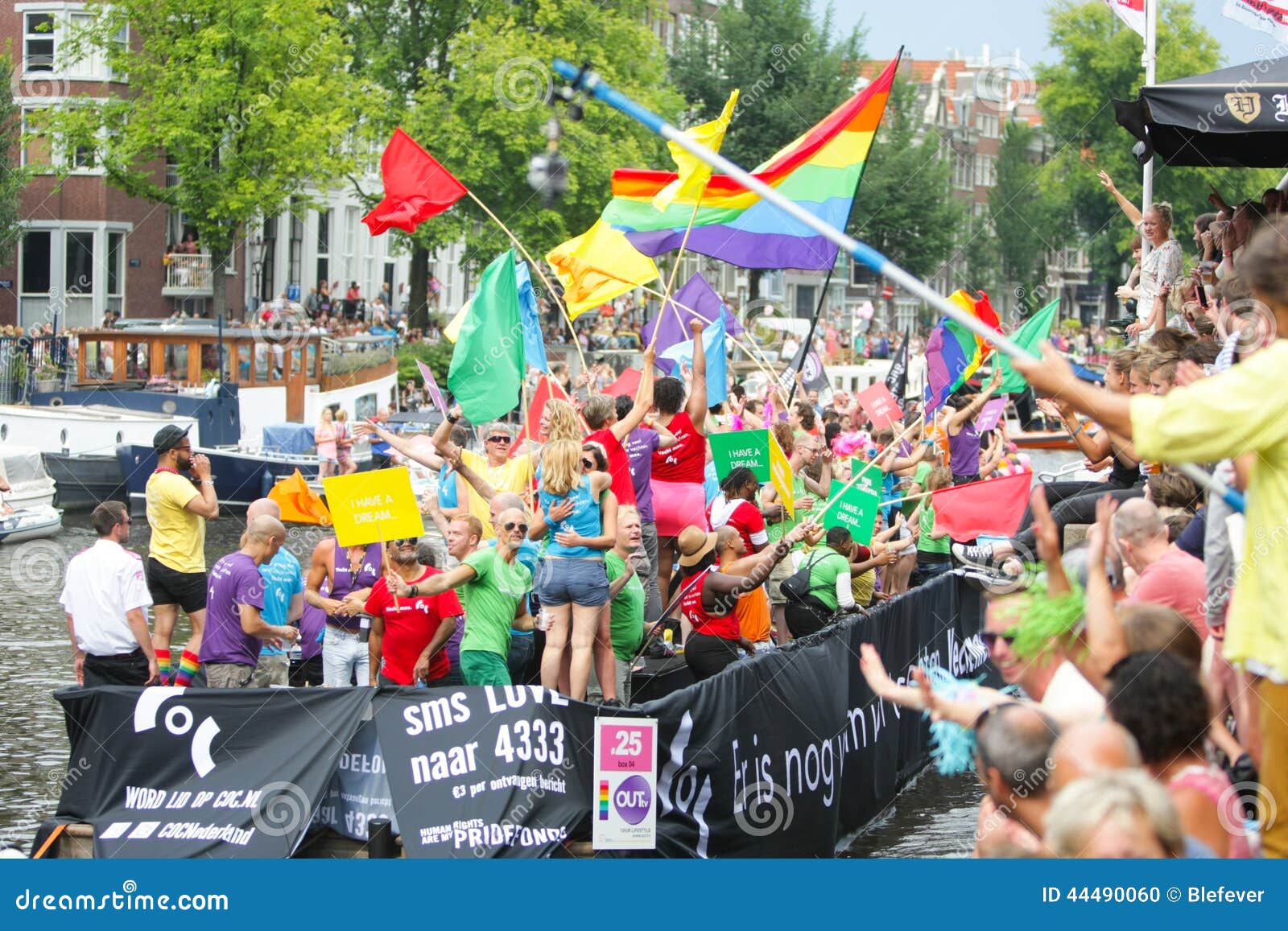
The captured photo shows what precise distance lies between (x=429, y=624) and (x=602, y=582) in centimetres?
102

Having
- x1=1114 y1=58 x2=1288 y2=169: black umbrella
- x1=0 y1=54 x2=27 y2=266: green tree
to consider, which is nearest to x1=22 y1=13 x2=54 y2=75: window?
x1=0 y1=54 x2=27 y2=266: green tree

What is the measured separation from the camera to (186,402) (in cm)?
3022

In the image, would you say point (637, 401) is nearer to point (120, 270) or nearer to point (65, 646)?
point (65, 646)

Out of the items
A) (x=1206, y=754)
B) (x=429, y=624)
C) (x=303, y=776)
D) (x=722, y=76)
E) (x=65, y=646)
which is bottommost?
(x=65, y=646)

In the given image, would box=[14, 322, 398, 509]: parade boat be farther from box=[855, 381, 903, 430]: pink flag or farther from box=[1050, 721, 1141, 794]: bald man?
box=[1050, 721, 1141, 794]: bald man

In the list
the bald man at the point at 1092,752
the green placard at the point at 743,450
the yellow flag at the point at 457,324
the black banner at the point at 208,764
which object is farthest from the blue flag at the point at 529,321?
the bald man at the point at 1092,752

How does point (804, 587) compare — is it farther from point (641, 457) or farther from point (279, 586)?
point (279, 586)

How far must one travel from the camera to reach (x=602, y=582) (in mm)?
9469

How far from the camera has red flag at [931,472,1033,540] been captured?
11625 mm

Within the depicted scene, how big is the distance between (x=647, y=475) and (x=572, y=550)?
1908 millimetres

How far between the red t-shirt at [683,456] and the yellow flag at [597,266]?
112 inches

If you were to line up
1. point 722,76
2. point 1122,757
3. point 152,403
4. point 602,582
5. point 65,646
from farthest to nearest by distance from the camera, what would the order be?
point 722,76 → point 152,403 → point 65,646 → point 602,582 → point 1122,757

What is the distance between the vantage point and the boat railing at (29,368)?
104ft

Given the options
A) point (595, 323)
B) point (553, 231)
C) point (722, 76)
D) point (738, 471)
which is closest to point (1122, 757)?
point (738, 471)
